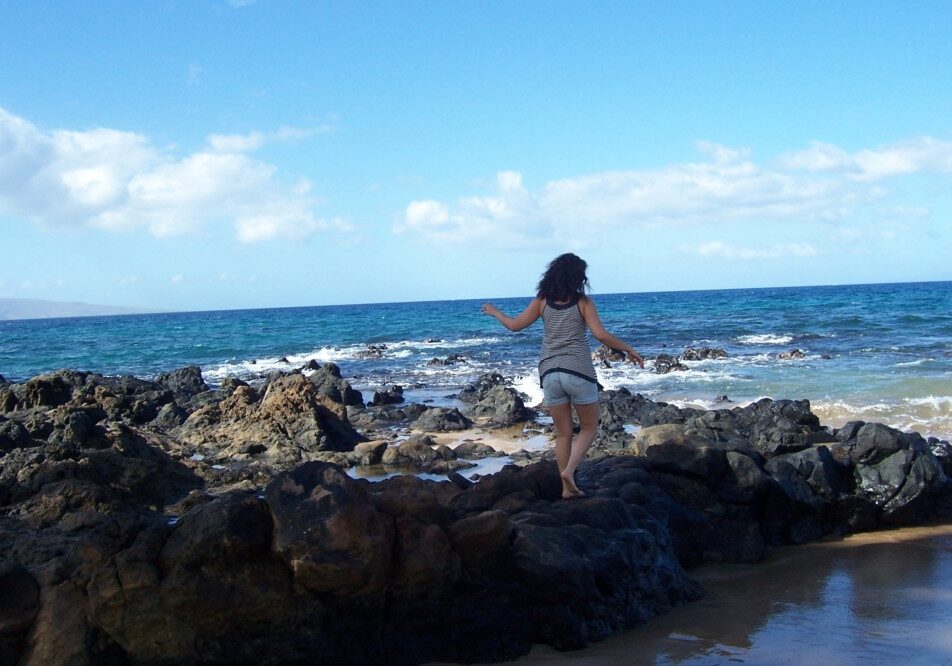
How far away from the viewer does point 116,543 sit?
4.61 meters

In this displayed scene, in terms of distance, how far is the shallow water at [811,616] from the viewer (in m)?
4.59

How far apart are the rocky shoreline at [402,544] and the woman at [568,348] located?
40 centimetres

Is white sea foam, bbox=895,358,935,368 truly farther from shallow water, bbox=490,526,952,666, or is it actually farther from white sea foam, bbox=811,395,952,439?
shallow water, bbox=490,526,952,666

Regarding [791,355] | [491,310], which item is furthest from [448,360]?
[491,310]

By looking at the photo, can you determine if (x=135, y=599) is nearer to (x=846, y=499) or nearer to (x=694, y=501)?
(x=694, y=501)

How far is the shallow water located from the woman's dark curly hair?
86.7 inches

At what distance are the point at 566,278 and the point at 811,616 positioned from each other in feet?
8.72

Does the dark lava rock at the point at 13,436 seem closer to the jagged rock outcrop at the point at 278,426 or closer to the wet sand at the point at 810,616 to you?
the jagged rock outcrop at the point at 278,426

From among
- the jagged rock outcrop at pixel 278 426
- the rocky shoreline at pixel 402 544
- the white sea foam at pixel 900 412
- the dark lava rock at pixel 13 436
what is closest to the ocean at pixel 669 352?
the white sea foam at pixel 900 412

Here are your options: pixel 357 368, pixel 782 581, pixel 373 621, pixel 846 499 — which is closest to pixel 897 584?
pixel 782 581

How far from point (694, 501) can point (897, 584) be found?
5.15ft

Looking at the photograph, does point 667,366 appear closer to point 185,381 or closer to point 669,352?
point 669,352

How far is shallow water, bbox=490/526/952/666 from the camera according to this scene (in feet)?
15.1

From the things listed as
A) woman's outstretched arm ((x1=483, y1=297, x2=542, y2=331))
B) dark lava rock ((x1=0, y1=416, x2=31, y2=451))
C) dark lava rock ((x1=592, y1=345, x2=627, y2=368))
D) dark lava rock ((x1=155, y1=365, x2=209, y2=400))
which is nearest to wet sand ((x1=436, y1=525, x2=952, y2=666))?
woman's outstretched arm ((x1=483, y1=297, x2=542, y2=331))
